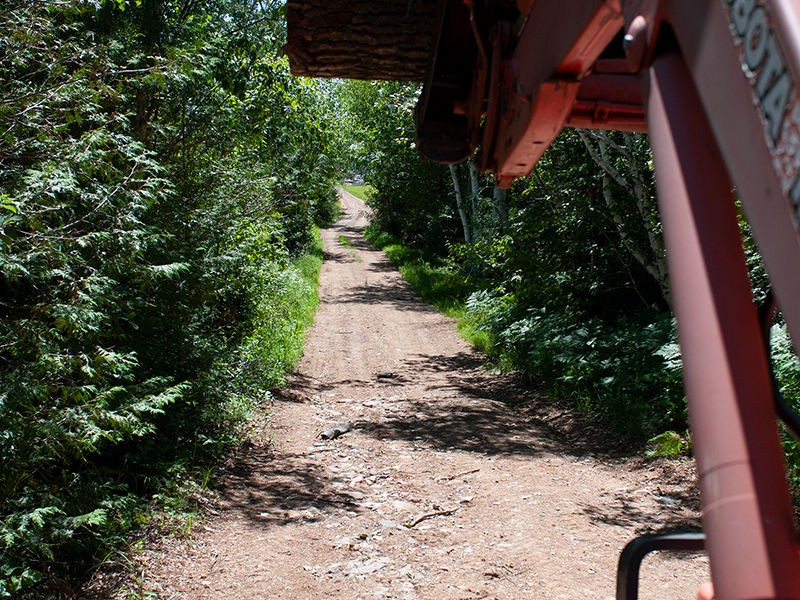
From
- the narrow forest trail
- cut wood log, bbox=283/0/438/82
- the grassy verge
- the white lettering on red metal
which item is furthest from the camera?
the grassy verge

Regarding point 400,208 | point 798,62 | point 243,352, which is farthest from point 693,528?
point 400,208

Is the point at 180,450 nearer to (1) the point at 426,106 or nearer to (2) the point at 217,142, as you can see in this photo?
(2) the point at 217,142

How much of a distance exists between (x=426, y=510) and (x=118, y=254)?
11.3 feet

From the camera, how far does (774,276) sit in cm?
72

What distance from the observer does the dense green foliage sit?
12.7ft

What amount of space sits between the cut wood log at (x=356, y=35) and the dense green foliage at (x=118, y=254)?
187 cm

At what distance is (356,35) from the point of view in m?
3.30

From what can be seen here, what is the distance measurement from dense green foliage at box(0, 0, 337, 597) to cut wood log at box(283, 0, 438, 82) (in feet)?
6.12

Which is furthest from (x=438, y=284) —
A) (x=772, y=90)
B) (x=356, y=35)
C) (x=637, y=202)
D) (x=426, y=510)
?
(x=772, y=90)

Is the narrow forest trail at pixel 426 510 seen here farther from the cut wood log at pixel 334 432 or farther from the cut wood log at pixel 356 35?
the cut wood log at pixel 356 35

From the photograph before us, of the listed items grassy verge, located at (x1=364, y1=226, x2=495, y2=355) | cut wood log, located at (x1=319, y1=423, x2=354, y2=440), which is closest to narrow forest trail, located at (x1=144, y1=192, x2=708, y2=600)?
cut wood log, located at (x1=319, y1=423, x2=354, y2=440)

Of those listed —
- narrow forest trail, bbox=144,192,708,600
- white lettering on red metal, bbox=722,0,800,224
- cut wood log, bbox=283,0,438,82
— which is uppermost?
cut wood log, bbox=283,0,438,82

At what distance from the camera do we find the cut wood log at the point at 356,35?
321 centimetres

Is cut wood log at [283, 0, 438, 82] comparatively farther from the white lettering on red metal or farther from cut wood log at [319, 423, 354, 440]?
cut wood log at [319, 423, 354, 440]
